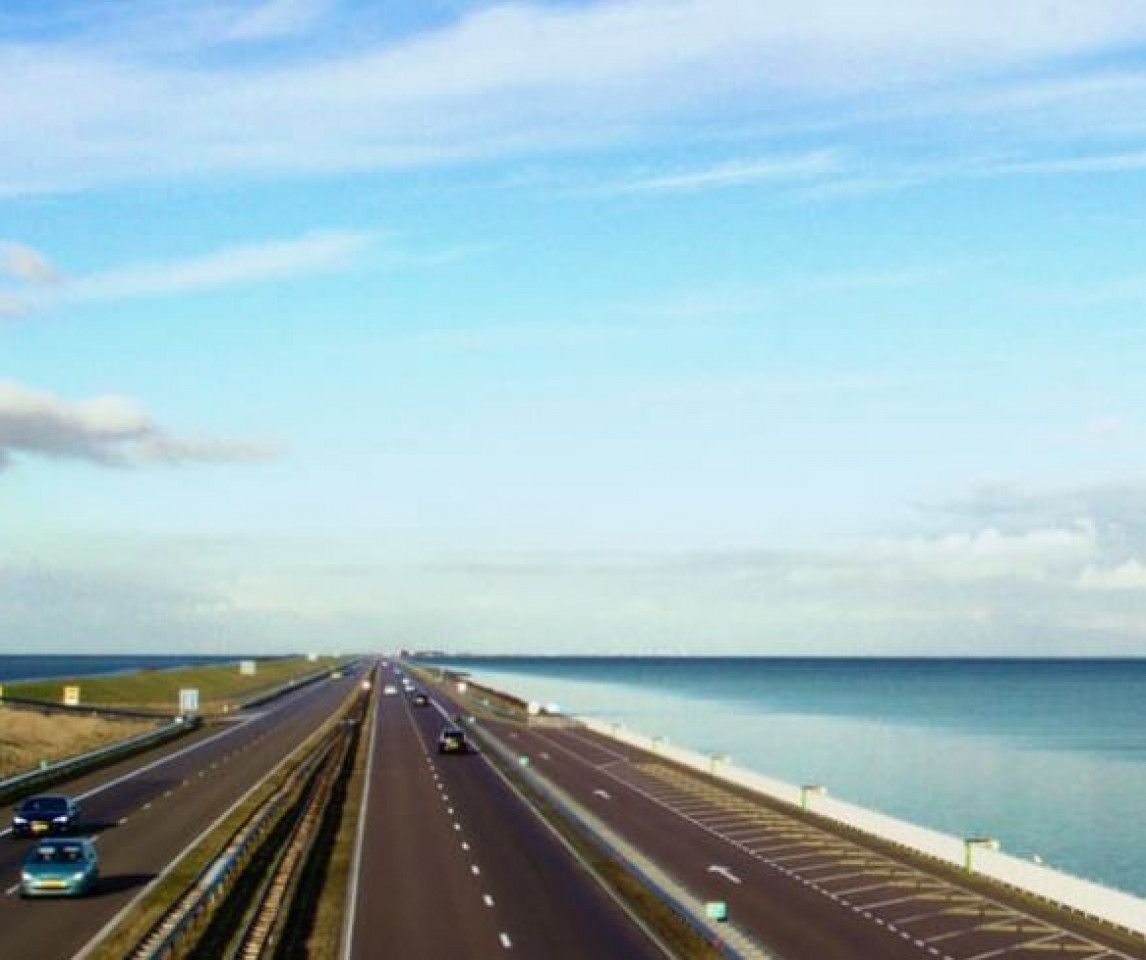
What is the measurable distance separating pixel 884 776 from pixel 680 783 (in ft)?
141

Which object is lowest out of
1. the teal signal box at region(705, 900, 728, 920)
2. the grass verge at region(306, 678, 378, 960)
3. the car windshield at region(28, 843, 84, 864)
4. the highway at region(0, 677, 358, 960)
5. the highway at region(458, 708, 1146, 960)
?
the highway at region(458, 708, 1146, 960)

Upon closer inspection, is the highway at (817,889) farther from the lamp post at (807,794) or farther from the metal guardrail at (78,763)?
the metal guardrail at (78,763)

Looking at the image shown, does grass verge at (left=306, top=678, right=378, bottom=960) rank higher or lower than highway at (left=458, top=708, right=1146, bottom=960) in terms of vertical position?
→ higher

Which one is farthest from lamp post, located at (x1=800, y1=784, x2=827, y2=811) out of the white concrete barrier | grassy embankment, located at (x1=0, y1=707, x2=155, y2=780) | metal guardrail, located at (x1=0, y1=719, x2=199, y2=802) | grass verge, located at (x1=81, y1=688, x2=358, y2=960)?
grassy embankment, located at (x1=0, y1=707, x2=155, y2=780)

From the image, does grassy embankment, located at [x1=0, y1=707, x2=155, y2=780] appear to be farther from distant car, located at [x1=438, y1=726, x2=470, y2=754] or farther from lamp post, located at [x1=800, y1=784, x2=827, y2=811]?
lamp post, located at [x1=800, y1=784, x2=827, y2=811]

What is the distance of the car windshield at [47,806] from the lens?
62.1 meters

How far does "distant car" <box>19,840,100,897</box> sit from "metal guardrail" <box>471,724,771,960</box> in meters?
→ 16.1

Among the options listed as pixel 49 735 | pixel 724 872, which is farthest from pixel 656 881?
pixel 49 735

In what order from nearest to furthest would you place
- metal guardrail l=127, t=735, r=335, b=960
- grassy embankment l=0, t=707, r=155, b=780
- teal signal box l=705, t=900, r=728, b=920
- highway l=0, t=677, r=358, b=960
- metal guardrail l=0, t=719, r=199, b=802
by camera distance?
metal guardrail l=127, t=735, r=335, b=960 < highway l=0, t=677, r=358, b=960 < teal signal box l=705, t=900, r=728, b=920 < metal guardrail l=0, t=719, r=199, b=802 < grassy embankment l=0, t=707, r=155, b=780

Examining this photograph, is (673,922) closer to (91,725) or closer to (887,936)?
(887,936)

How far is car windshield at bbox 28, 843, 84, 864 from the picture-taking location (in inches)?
1884

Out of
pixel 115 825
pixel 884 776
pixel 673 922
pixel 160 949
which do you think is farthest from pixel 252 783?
pixel 884 776

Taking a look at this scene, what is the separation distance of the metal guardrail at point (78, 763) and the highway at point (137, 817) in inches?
49.0

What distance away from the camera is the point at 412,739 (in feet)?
416
